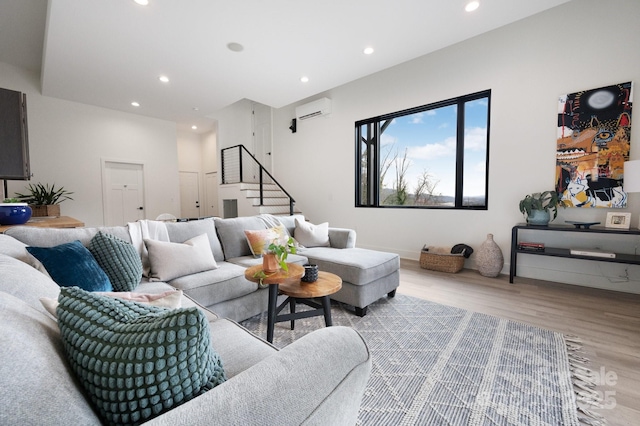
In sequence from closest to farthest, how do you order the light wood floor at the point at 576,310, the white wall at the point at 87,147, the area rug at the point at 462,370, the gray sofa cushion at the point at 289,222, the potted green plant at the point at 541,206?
the area rug at the point at 462,370
the light wood floor at the point at 576,310
the potted green plant at the point at 541,206
the gray sofa cushion at the point at 289,222
the white wall at the point at 87,147

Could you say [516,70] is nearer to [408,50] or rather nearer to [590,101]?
[590,101]

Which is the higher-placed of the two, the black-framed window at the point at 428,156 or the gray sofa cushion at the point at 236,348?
the black-framed window at the point at 428,156

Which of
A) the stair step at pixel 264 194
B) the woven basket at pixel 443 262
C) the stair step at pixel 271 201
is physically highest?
the stair step at pixel 264 194

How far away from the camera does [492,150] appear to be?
3.54 m

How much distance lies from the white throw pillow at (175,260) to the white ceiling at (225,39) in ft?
7.43

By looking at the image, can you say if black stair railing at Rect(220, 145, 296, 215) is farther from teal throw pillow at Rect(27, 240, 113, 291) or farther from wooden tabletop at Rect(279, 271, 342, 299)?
teal throw pillow at Rect(27, 240, 113, 291)

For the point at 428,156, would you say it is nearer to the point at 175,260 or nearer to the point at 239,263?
the point at 239,263

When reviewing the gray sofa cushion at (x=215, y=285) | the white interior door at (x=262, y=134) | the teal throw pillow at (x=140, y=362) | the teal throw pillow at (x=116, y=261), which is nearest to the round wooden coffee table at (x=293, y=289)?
the gray sofa cushion at (x=215, y=285)

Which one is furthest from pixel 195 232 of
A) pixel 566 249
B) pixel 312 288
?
pixel 566 249

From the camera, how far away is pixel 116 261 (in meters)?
1.68

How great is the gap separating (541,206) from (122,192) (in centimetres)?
747

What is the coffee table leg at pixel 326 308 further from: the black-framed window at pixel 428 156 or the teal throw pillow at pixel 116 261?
the black-framed window at pixel 428 156

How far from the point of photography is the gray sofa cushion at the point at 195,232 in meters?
2.39

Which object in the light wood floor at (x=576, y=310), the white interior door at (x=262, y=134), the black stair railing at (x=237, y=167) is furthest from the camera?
the white interior door at (x=262, y=134)
